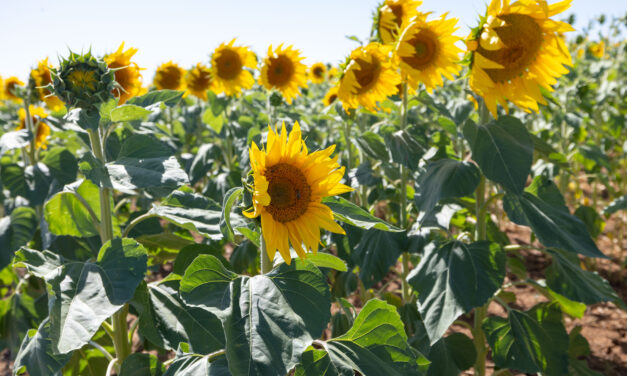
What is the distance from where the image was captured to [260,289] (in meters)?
1.14

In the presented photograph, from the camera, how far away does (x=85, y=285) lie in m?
1.27

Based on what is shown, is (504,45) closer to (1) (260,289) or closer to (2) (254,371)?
(1) (260,289)

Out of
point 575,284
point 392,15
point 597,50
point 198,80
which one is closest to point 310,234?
point 575,284

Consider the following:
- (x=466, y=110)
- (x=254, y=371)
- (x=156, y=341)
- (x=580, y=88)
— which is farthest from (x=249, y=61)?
(x=254, y=371)

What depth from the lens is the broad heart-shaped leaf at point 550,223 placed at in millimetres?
1625

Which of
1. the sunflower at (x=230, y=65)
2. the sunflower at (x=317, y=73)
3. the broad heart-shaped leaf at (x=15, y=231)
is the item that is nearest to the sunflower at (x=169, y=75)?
the sunflower at (x=230, y=65)

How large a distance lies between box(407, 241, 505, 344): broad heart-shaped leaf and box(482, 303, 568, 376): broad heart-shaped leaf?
0.99 ft

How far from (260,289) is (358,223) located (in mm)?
277

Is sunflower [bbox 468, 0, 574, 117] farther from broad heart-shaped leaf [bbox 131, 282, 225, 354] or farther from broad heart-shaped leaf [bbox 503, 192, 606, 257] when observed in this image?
broad heart-shaped leaf [bbox 131, 282, 225, 354]

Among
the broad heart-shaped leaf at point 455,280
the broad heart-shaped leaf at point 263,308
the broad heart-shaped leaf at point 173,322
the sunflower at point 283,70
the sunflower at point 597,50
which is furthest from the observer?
the sunflower at point 597,50

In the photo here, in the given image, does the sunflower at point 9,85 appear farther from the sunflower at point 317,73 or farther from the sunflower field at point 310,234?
the sunflower at point 317,73

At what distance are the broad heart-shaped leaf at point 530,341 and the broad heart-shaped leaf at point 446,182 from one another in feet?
1.82

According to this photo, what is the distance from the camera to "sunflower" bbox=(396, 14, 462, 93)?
2.06 metres

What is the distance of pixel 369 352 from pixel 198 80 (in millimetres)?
3314
